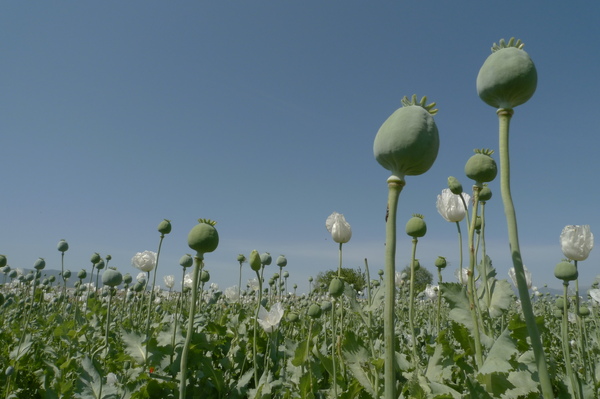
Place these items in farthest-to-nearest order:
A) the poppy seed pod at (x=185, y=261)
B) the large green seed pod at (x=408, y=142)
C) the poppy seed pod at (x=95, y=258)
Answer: the poppy seed pod at (x=95, y=258) → the poppy seed pod at (x=185, y=261) → the large green seed pod at (x=408, y=142)

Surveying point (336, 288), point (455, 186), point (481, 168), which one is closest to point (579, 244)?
point (455, 186)

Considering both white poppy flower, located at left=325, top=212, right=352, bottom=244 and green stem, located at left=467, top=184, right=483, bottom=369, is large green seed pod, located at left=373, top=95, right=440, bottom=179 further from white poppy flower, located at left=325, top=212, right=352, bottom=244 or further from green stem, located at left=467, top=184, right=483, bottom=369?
white poppy flower, located at left=325, top=212, right=352, bottom=244

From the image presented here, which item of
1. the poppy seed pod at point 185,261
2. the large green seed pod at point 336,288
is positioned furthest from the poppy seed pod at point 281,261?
the large green seed pod at point 336,288

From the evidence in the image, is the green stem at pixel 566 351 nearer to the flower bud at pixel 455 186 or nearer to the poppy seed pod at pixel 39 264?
the flower bud at pixel 455 186

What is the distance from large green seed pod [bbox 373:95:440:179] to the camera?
0.87 m

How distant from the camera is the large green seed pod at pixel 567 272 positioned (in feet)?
6.61

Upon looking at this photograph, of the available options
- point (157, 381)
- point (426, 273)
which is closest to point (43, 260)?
point (157, 381)

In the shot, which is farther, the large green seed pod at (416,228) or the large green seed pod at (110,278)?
the large green seed pod at (110,278)

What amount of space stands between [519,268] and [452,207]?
1261 mm

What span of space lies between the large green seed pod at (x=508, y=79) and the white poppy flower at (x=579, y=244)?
1.31 m

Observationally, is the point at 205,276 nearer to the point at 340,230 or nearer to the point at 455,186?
the point at 340,230

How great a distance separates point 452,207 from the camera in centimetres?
221

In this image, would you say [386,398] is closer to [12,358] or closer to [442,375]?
[442,375]

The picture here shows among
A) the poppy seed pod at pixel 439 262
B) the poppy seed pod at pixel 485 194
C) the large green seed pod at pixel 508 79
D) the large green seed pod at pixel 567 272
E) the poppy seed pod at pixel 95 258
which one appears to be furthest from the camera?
the poppy seed pod at pixel 95 258
